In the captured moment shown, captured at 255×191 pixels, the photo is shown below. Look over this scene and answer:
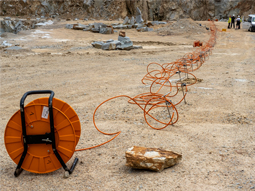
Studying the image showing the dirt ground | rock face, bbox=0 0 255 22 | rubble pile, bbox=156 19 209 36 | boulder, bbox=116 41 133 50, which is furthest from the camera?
rock face, bbox=0 0 255 22

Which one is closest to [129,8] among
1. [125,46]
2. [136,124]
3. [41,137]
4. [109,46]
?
[125,46]

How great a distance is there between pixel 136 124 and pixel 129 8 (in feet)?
99.5

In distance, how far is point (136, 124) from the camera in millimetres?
4375

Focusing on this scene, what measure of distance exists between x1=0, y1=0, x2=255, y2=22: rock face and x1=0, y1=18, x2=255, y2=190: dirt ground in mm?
24655

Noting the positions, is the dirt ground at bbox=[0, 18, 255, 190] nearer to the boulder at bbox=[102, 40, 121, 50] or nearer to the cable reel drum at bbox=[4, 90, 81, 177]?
the cable reel drum at bbox=[4, 90, 81, 177]

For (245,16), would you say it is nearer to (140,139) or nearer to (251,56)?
(251,56)

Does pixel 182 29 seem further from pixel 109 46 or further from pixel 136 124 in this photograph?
pixel 136 124

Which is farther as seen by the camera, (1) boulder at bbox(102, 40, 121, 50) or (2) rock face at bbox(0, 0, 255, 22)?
(2) rock face at bbox(0, 0, 255, 22)

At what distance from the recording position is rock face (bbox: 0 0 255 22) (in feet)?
108

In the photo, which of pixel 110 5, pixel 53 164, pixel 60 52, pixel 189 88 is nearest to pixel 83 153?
pixel 53 164

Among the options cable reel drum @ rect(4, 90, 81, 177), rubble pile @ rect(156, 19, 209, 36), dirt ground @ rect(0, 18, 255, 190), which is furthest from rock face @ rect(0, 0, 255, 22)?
cable reel drum @ rect(4, 90, 81, 177)

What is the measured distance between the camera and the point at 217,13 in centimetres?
3578

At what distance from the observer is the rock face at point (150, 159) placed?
2.81 m

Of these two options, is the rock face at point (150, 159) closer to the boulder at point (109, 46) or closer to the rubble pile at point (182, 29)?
the boulder at point (109, 46)
